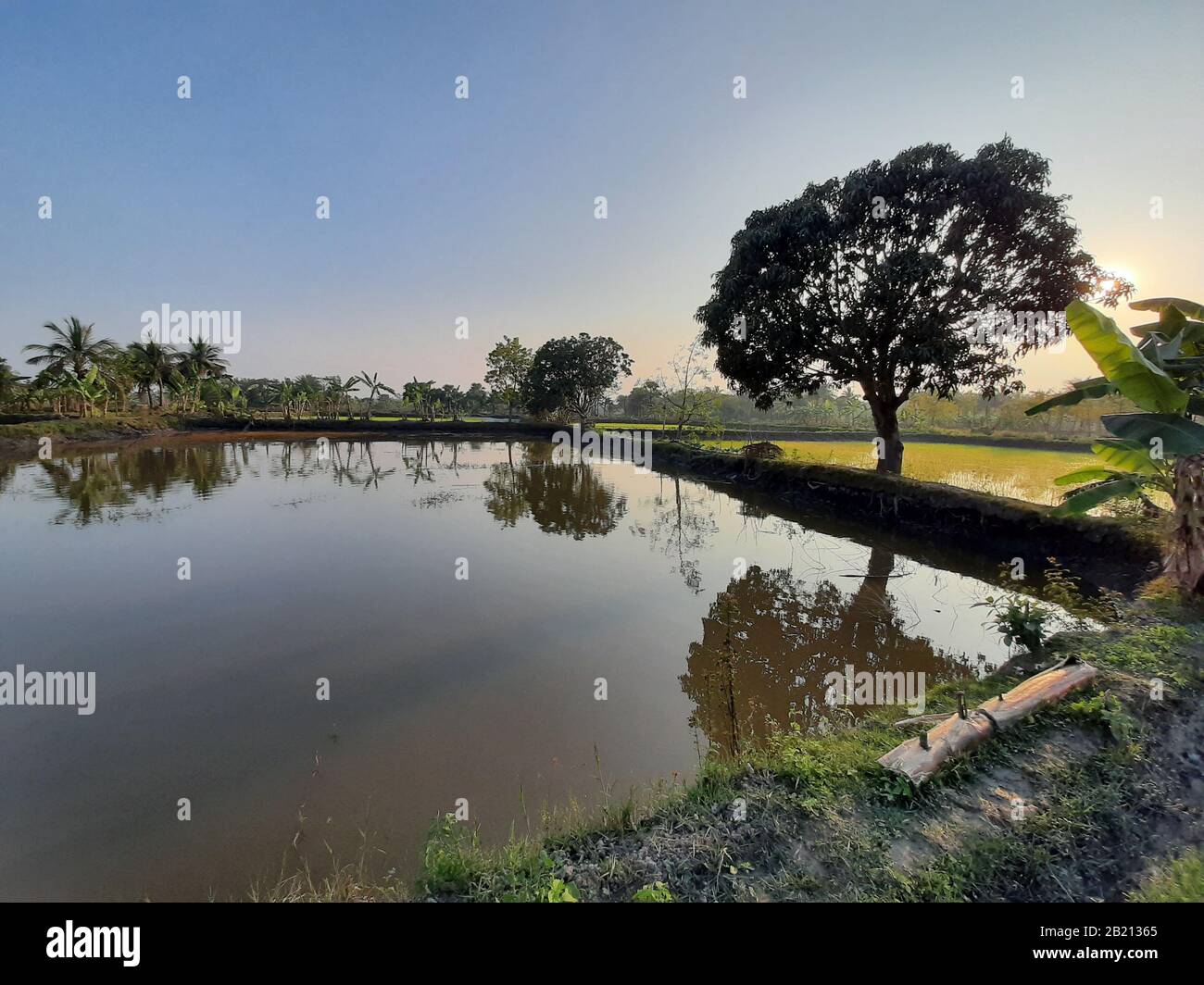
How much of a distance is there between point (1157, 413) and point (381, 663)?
Result: 331 inches

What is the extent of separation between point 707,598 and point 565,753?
13.1ft

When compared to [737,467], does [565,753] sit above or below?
below

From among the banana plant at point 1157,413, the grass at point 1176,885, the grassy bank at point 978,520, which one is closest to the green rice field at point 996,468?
the grassy bank at point 978,520

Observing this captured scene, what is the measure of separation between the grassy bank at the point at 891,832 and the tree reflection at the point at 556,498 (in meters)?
8.40

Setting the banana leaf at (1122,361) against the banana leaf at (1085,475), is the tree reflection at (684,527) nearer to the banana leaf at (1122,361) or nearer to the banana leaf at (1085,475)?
the banana leaf at (1085,475)

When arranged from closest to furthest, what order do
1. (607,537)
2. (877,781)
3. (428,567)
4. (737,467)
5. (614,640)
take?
(877,781) → (614,640) → (428,567) → (607,537) → (737,467)

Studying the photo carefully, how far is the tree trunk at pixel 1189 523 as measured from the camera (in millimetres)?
4859

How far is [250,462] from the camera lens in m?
24.3

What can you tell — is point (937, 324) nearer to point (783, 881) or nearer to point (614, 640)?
point (614, 640)

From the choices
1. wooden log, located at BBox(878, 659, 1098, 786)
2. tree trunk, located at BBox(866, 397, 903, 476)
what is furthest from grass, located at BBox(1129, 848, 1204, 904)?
tree trunk, located at BBox(866, 397, 903, 476)

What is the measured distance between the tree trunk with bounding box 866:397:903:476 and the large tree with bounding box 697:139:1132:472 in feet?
0.12
